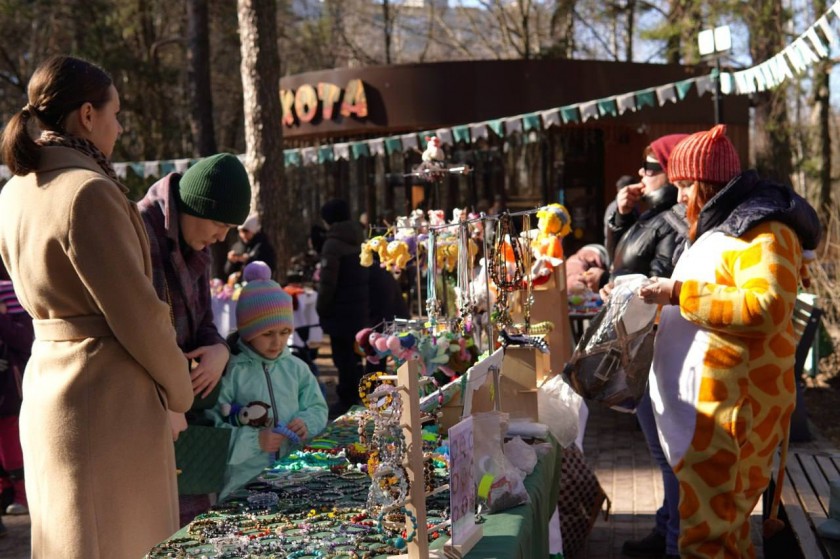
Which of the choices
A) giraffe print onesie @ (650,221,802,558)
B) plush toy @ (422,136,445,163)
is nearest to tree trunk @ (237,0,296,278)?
plush toy @ (422,136,445,163)

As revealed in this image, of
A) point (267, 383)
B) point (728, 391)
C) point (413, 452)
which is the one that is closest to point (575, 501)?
point (728, 391)

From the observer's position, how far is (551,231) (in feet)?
16.0

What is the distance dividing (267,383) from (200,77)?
48.0 ft

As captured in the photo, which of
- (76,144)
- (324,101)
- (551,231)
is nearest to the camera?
(76,144)

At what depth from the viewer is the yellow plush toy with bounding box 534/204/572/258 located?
4.76 m

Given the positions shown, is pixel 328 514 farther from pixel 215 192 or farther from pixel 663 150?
pixel 663 150

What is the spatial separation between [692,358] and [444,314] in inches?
59.0

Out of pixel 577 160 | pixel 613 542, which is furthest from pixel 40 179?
pixel 577 160

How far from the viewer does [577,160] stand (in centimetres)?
1695

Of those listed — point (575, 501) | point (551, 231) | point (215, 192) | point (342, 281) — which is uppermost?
point (215, 192)

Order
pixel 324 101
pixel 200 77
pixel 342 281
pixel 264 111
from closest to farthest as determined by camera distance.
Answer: pixel 342 281, pixel 264 111, pixel 324 101, pixel 200 77

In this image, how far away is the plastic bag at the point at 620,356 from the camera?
3486 millimetres

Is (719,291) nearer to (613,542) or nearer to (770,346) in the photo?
(770,346)

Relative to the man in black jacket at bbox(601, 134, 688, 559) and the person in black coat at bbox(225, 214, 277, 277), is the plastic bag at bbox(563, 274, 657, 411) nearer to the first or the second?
the man in black jacket at bbox(601, 134, 688, 559)
